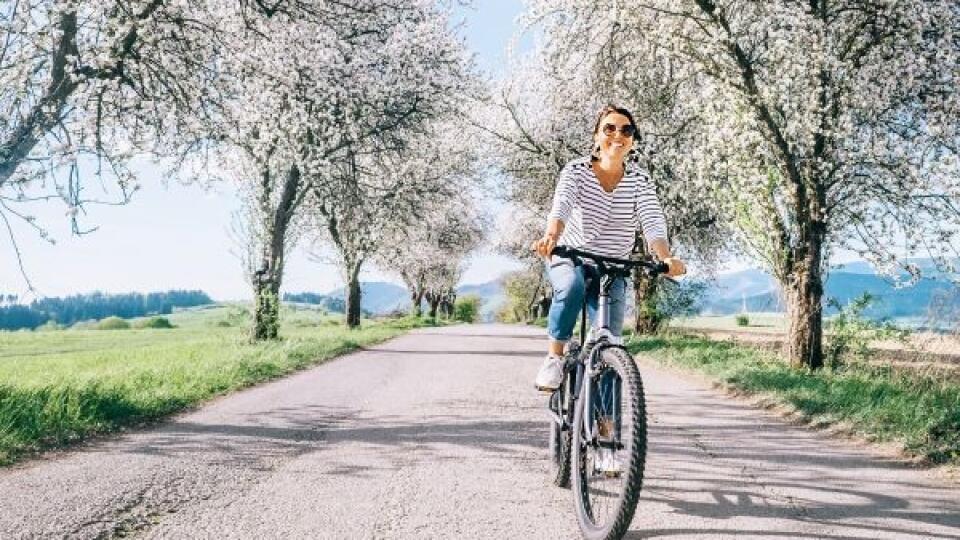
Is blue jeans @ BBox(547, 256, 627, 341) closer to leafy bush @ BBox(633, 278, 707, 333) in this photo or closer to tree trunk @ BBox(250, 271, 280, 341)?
leafy bush @ BBox(633, 278, 707, 333)

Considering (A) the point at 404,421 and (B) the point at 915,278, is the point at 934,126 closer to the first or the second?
(B) the point at 915,278

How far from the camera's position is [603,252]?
4.97 metres

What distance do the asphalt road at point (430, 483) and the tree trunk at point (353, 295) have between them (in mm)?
24754

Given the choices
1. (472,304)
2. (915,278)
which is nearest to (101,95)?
Answer: (915,278)

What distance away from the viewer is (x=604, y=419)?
163 inches

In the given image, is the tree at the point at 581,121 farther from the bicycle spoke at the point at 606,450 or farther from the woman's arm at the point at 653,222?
the bicycle spoke at the point at 606,450

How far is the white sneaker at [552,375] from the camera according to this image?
4.99 metres

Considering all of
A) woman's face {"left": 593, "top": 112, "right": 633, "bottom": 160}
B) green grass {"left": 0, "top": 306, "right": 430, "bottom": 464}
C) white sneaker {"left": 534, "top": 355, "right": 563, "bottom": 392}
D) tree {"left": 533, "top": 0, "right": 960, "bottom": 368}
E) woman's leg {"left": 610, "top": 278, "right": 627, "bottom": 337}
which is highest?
tree {"left": 533, "top": 0, "right": 960, "bottom": 368}

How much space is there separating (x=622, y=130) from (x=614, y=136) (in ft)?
0.21

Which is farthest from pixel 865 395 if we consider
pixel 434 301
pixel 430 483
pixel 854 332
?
pixel 434 301

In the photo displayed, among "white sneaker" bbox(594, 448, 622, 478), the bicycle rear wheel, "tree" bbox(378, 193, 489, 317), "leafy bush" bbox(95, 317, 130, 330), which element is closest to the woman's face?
the bicycle rear wheel

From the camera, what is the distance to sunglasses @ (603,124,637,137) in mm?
4855

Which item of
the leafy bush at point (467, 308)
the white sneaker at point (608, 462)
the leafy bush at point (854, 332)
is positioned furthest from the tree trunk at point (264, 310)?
the leafy bush at point (467, 308)

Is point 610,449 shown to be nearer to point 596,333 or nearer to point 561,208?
point 596,333
